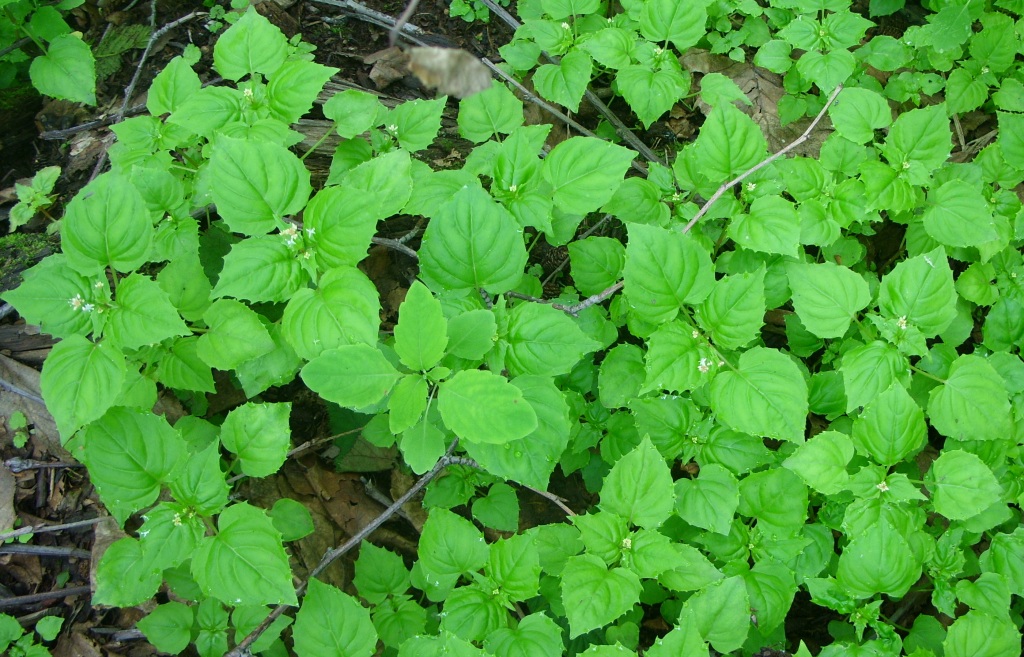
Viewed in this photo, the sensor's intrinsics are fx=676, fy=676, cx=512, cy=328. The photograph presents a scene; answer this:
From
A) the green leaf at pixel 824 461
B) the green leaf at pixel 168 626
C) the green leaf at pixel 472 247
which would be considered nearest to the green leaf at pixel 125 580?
the green leaf at pixel 168 626

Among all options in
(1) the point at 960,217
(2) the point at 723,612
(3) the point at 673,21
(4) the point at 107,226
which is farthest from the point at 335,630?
(1) the point at 960,217

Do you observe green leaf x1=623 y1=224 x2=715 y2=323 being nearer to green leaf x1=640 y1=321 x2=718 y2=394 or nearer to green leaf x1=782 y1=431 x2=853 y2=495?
green leaf x1=640 y1=321 x2=718 y2=394

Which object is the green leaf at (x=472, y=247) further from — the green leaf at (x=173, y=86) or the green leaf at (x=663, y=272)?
the green leaf at (x=173, y=86)

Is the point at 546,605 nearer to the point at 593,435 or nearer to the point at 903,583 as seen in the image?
the point at 593,435

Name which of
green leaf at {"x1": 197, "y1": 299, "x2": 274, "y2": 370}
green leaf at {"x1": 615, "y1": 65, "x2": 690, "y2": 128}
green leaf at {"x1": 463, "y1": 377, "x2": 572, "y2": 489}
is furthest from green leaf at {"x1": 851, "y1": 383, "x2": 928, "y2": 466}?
green leaf at {"x1": 197, "y1": 299, "x2": 274, "y2": 370}

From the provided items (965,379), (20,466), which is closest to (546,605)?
(965,379)

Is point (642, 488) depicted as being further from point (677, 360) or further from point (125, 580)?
point (125, 580)
